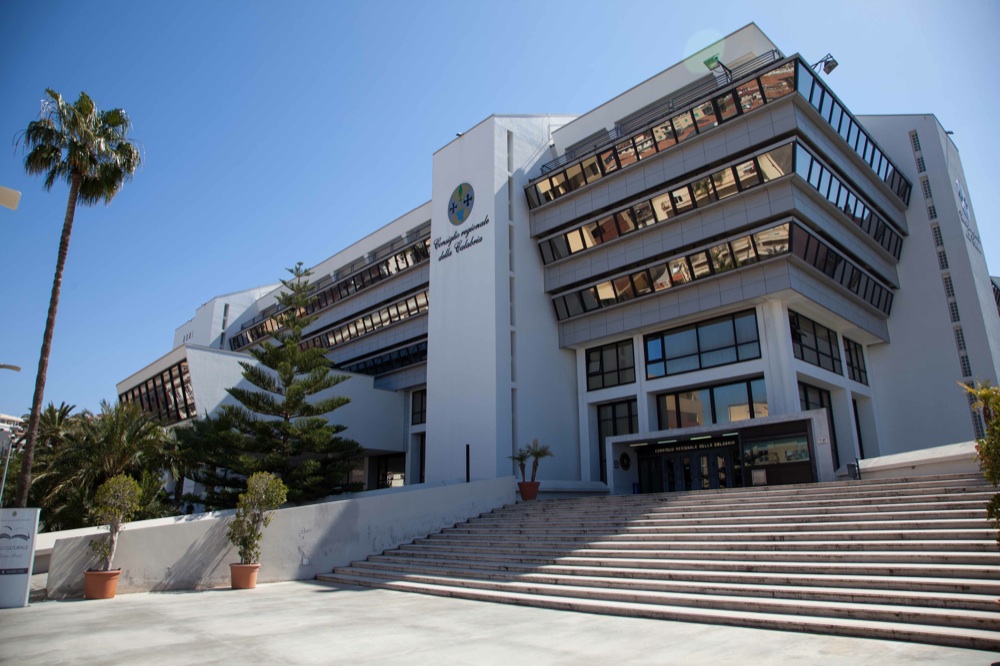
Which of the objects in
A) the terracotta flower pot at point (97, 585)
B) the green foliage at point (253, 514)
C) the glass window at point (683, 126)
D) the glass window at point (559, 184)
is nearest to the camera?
the terracotta flower pot at point (97, 585)

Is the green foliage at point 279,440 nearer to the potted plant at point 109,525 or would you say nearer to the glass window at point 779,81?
the potted plant at point 109,525

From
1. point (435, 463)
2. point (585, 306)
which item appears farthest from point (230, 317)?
point (585, 306)

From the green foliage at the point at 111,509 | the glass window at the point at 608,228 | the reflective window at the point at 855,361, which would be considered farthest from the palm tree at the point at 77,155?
the reflective window at the point at 855,361

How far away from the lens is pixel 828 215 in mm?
22062

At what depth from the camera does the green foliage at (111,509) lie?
499 inches

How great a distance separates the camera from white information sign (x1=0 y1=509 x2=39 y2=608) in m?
10.9

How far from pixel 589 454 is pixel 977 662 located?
782 inches

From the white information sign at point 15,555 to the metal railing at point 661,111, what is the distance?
20904 mm

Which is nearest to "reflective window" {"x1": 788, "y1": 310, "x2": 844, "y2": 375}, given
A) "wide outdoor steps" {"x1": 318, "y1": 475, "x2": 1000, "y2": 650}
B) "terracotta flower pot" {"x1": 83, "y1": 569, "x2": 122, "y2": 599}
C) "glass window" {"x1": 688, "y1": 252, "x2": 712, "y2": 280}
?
"glass window" {"x1": 688, "y1": 252, "x2": 712, "y2": 280}

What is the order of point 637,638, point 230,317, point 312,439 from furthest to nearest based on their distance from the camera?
point 230,317
point 312,439
point 637,638

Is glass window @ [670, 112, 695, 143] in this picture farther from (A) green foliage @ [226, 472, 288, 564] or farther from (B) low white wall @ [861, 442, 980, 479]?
(A) green foliage @ [226, 472, 288, 564]

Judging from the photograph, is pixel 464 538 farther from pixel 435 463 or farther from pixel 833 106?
pixel 833 106

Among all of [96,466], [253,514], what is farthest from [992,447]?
[96,466]

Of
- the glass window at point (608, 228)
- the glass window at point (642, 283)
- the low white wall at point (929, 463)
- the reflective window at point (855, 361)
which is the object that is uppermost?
the glass window at point (608, 228)
